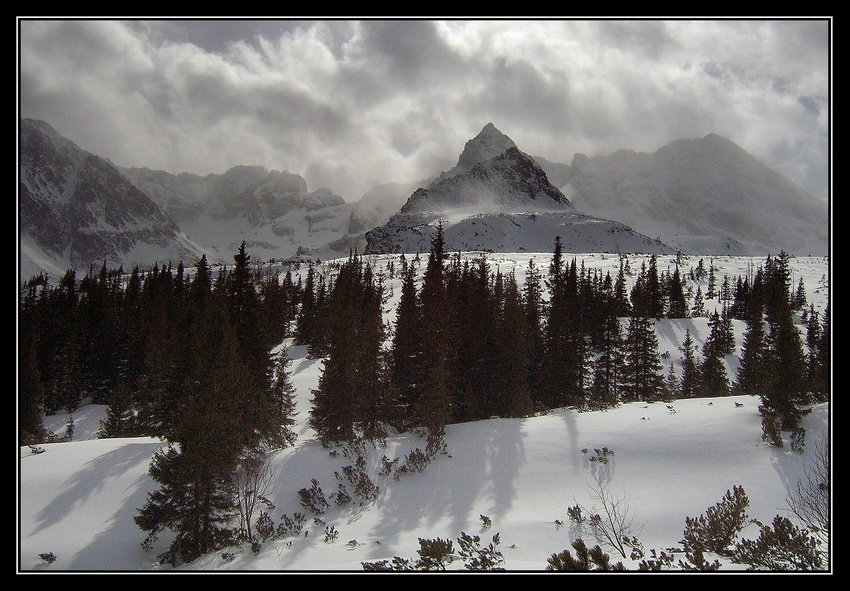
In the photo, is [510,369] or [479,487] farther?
[510,369]

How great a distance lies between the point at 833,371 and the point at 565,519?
10.9m

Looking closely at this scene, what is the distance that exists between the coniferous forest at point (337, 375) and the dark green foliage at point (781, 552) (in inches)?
347

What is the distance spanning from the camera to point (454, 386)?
103ft

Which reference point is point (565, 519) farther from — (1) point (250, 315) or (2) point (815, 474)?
(1) point (250, 315)

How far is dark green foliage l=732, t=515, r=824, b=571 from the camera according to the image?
9227mm

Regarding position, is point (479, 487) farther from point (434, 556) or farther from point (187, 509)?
point (187, 509)

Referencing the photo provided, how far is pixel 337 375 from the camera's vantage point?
26641 mm

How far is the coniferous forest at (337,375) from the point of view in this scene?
17.5 m

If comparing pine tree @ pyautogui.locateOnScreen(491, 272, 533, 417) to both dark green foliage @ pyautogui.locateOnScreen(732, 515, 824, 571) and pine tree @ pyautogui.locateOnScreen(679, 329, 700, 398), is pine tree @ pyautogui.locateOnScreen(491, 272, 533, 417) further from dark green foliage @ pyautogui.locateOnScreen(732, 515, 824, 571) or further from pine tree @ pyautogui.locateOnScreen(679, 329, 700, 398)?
dark green foliage @ pyautogui.locateOnScreen(732, 515, 824, 571)

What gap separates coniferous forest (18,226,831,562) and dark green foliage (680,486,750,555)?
5.44 metres

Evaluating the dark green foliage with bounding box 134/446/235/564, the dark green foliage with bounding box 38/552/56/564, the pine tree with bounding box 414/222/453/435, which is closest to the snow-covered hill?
the dark green foliage with bounding box 38/552/56/564

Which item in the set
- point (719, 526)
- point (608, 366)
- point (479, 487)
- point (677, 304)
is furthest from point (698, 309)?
point (719, 526)

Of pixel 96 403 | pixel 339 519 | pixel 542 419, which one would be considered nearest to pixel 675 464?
pixel 542 419

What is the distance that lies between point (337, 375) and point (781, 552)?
21026 mm
